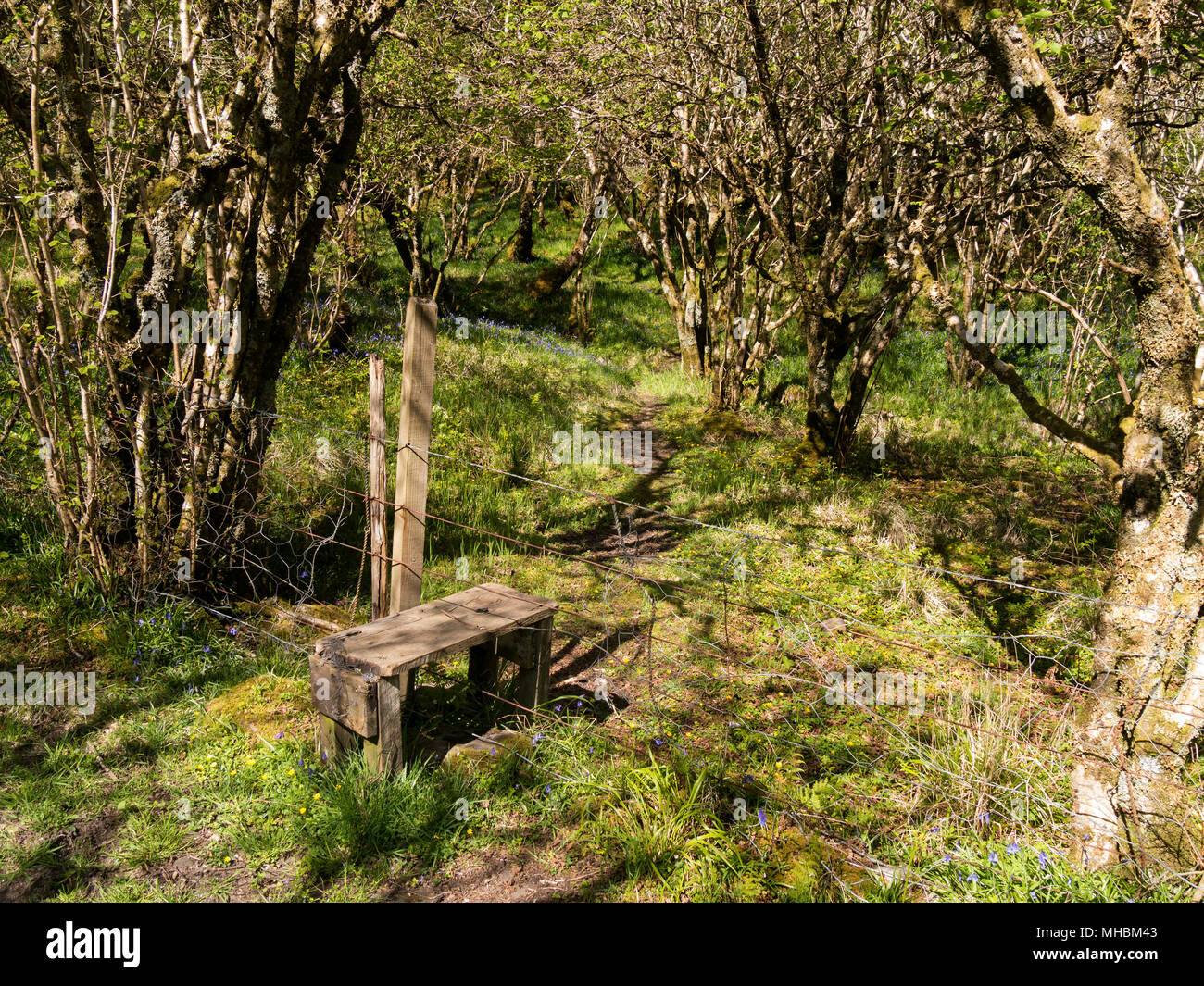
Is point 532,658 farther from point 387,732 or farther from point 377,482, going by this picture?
point 377,482

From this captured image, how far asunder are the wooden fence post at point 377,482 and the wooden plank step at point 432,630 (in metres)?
0.29

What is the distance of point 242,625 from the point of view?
4.68m

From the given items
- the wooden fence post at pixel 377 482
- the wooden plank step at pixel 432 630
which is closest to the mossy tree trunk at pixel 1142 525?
the wooden plank step at pixel 432 630

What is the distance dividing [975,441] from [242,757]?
9262 millimetres

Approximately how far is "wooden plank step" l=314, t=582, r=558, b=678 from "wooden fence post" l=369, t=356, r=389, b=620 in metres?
0.29

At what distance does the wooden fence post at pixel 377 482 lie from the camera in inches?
153

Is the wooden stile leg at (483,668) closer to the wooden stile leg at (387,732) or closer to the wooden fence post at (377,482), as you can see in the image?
the wooden fence post at (377,482)

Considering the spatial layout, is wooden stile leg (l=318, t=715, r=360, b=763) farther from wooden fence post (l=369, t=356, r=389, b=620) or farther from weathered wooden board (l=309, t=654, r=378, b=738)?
wooden fence post (l=369, t=356, r=389, b=620)

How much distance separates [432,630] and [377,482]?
86 cm

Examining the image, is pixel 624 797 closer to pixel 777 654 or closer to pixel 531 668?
pixel 531 668

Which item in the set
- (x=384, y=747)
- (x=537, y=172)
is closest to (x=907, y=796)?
(x=384, y=747)

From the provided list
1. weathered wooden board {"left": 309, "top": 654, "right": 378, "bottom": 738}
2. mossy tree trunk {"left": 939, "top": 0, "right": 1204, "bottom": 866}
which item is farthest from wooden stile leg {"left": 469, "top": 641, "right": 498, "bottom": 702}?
mossy tree trunk {"left": 939, "top": 0, "right": 1204, "bottom": 866}

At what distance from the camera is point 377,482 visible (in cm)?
395

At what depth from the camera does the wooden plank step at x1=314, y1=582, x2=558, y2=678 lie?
10.8ft
